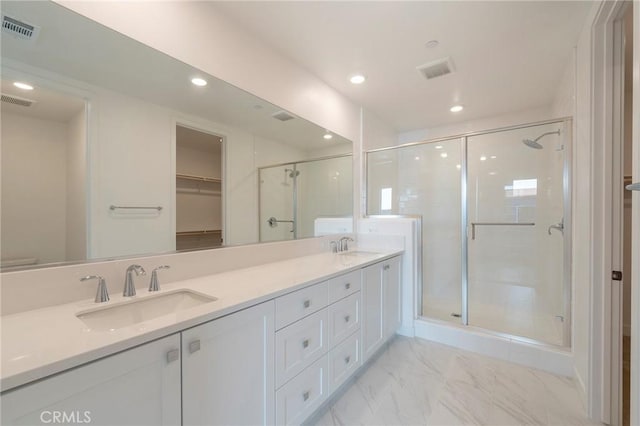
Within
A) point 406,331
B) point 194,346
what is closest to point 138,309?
point 194,346

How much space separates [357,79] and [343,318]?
6.81 ft

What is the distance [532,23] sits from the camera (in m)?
1.75

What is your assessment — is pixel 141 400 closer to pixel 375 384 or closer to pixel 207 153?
pixel 207 153

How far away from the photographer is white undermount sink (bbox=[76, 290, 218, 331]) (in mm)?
1012

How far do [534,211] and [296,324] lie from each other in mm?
2975

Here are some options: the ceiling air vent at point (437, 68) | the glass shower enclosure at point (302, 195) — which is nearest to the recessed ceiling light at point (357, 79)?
the ceiling air vent at point (437, 68)

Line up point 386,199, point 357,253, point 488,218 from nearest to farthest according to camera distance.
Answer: point 357,253 → point 488,218 → point 386,199

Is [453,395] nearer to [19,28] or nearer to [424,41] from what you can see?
[424,41]

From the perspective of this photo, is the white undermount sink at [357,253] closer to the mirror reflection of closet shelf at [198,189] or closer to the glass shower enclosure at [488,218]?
the glass shower enclosure at [488,218]

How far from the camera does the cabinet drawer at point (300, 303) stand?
124 cm

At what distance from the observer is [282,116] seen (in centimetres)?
209

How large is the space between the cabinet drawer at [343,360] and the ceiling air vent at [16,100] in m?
1.81

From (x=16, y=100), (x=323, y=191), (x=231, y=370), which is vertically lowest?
(x=231, y=370)

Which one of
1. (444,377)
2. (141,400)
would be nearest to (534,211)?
(444,377)
